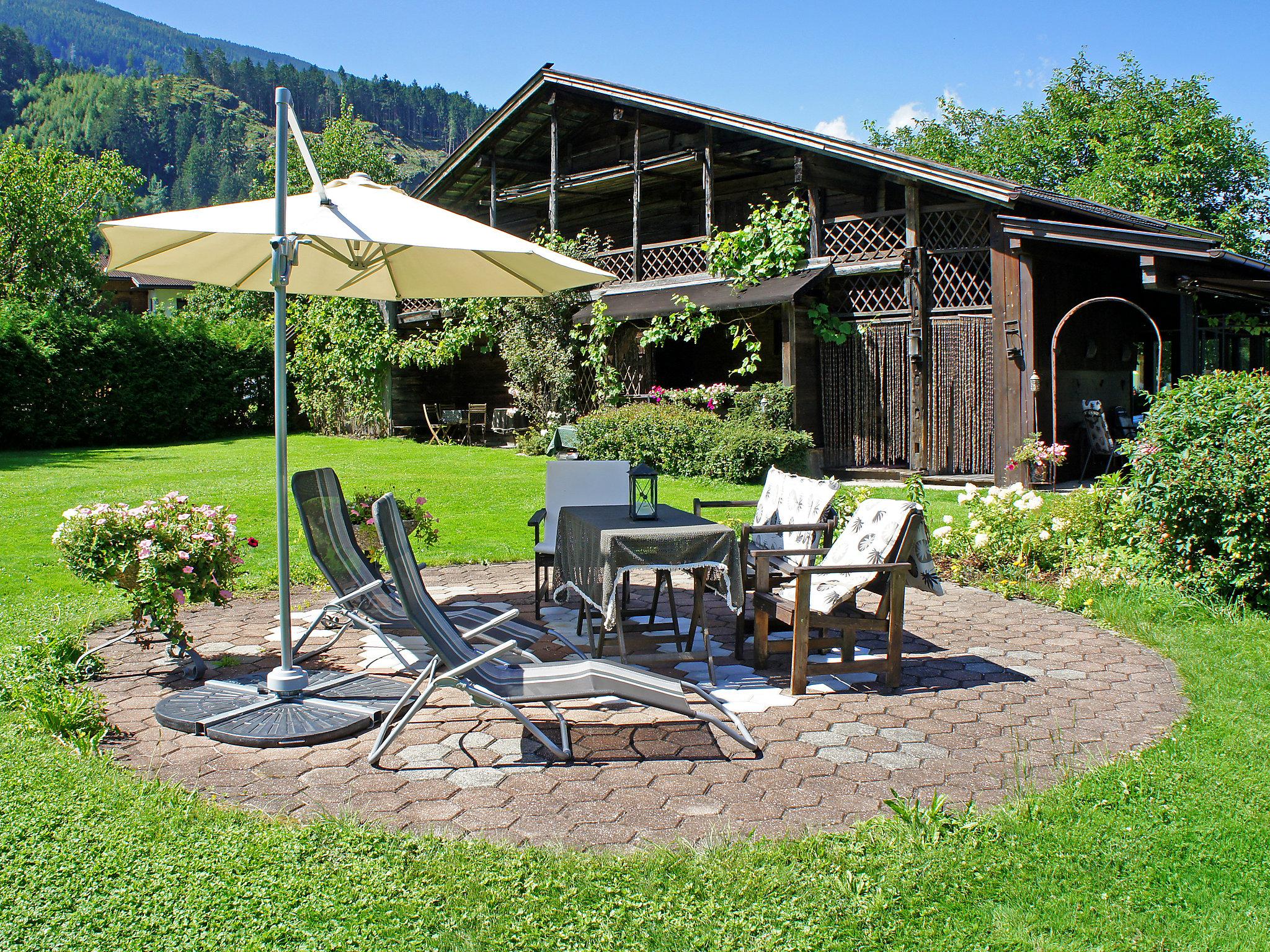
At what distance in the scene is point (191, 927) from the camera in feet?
8.35

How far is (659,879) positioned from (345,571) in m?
2.78

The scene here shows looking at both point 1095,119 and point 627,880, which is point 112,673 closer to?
point 627,880

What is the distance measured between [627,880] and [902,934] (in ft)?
2.57

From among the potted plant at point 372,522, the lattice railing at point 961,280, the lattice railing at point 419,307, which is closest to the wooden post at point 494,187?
the lattice railing at point 419,307

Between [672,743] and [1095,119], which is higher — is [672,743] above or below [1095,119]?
below

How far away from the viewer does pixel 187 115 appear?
121 meters

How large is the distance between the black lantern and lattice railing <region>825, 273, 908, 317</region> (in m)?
9.06

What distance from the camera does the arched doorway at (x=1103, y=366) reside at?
1359 centimetres

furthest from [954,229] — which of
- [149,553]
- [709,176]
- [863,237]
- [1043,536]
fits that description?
[149,553]

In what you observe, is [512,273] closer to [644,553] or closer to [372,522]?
[644,553]

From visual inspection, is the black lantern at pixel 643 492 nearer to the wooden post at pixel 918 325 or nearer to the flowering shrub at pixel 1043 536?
the flowering shrub at pixel 1043 536

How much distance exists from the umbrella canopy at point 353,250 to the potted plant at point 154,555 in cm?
135

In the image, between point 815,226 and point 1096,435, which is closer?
point 1096,435

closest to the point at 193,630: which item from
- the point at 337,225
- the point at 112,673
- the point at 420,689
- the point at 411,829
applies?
the point at 112,673
